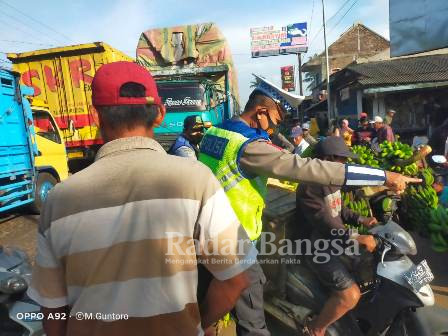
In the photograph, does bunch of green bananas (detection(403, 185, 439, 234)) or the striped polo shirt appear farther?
bunch of green bananas (detection(403, 185, 439, 234))

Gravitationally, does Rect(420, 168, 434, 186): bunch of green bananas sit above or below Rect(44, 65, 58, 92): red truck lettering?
below

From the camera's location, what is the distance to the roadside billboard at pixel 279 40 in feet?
129

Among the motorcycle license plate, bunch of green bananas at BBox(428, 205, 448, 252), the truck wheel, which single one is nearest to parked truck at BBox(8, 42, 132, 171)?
the truck wheel

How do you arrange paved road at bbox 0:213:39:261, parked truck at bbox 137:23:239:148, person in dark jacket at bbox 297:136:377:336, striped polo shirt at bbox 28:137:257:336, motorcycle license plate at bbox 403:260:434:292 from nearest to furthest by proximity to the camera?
striped polo shirt at bbox 28:137:257:336 → motorcycle license plate at bbox 403:260:434:292 → person in dark jacket at bbox 297:136:377:336 → paved road at bbox 0:213:39:261 → parked truck at bbox 137:23:239:148

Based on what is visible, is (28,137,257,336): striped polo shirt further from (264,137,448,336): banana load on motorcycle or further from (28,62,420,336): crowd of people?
(264,137,448,336): banana load on motorcycle

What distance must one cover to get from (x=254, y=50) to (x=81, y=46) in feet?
107

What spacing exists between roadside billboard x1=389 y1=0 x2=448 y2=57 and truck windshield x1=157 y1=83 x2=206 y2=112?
567 centimetres

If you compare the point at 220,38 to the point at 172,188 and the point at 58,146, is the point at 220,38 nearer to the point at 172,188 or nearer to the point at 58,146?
the point at 58,146

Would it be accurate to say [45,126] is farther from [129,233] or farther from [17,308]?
[129,233]

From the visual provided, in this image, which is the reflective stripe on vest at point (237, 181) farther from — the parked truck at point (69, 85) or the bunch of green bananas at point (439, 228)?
the parked truck at point (69, 85)

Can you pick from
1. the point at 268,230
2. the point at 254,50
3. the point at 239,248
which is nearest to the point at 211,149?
the point at 268,230

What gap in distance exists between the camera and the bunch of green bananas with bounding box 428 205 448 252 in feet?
11.2

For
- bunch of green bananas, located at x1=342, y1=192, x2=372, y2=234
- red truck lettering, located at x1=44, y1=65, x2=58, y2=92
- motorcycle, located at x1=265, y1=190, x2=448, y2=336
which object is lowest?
motorcycle, located at x1=265, y1=190, x2=448, y2=336

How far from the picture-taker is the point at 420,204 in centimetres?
394
